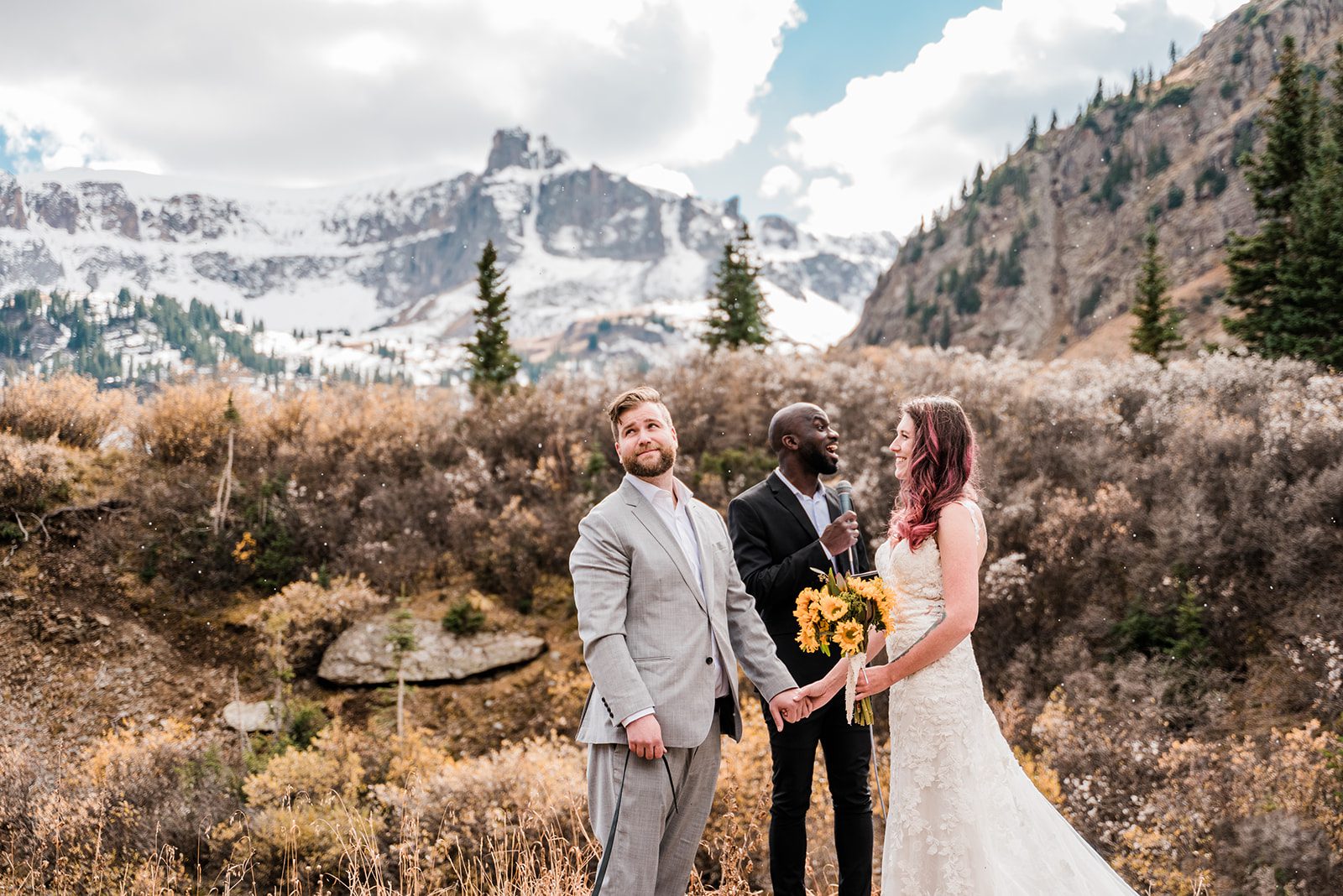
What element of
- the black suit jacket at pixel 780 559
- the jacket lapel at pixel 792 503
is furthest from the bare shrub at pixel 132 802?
the jacket lapel at pixel 792 503

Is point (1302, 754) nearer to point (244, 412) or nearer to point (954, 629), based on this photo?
point (954, 629)

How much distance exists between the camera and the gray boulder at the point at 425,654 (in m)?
10.1

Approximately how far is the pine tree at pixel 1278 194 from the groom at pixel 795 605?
18.0 metres

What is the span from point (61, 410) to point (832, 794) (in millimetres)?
14573

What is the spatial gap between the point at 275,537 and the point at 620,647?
11.1m

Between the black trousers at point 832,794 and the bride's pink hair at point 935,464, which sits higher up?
the bride's pink hair at point 935,464

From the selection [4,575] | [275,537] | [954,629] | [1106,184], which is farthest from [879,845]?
[1106,184]

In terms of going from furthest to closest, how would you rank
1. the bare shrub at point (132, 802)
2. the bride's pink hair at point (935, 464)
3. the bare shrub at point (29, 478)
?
1. the bare shrub at point (29, 478)
2. the bare shrub at point (132, 802)
3. the bride's pink hair at point (935, 464)

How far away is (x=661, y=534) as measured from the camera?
108 inches

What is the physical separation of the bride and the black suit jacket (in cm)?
49

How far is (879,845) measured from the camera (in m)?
6.54

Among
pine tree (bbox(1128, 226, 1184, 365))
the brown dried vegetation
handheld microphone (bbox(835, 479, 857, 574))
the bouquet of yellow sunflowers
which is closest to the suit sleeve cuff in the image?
the bouquet of yellow sunflowers

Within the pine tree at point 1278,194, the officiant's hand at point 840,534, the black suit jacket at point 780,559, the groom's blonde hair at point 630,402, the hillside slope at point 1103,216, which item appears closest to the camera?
the groom's blonde hair at point 630,402

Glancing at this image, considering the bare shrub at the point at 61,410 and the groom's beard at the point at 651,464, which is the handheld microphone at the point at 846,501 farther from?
the bare shrub at the point at 61,410
